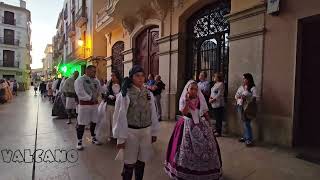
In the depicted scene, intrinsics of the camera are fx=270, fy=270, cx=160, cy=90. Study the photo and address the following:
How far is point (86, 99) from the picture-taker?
5.64 m

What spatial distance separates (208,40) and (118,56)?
7.51m

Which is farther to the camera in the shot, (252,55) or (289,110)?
(252,55)

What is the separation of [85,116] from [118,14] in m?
7.30

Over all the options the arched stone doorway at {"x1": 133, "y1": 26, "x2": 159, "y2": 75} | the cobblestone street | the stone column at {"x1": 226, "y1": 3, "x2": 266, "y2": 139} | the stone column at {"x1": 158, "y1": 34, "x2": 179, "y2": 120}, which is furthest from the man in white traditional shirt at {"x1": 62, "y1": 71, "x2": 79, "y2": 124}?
the stone column at {"x1": 226, "y1": 3, "x2": 266, "y2": 139}

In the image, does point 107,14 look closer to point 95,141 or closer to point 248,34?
point 248,34

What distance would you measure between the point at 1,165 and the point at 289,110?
5610mm

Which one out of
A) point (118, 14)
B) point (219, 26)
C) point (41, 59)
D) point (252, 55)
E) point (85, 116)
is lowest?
point (85, 116)

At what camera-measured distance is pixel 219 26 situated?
8.24 meters

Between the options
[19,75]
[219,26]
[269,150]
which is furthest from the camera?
[19,75]

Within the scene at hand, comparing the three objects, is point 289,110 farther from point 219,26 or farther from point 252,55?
point 219,26

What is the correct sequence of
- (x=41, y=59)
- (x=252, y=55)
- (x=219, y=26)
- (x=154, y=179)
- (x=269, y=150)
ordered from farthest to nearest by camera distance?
(x=41, y=59) → (x=219, y=26) → (x=252, y=55) → (x=269, y=150) → (x=154, y=179)

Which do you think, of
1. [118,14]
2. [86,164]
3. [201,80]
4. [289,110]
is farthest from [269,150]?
[118,14]

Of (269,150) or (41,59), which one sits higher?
(41,59)

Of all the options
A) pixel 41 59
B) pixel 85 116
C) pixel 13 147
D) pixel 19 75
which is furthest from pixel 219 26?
pixel 41 59
